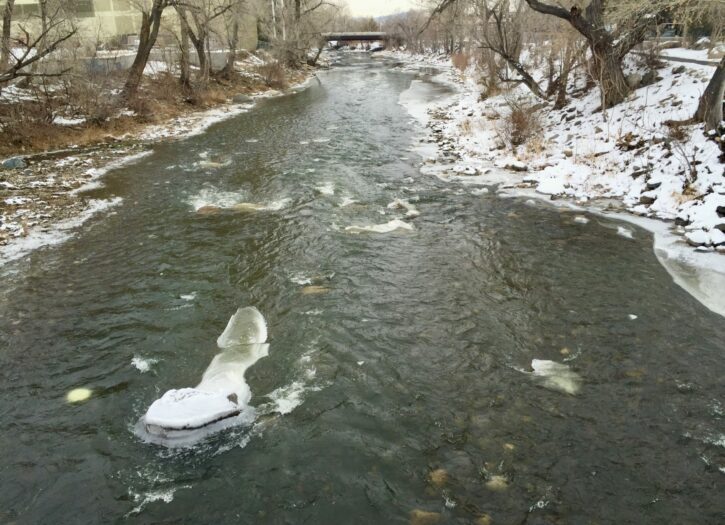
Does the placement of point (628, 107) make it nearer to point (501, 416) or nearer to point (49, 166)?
point (501, 416)

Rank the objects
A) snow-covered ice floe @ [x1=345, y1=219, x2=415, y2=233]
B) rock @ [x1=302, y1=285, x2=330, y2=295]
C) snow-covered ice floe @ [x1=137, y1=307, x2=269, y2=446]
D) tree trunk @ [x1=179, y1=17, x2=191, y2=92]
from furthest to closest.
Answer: tree trunk @ [x1=179, y1=17, x2=191, y2=92] → snow-covered ice floe @ [x1=345, y1=219, x2=415, y2=233] → rock @ [x1=302, y1=285, x2=330, y2=295] → snow-covered ice floe @ [x1=137, y1=307, x2=269, y2=446]

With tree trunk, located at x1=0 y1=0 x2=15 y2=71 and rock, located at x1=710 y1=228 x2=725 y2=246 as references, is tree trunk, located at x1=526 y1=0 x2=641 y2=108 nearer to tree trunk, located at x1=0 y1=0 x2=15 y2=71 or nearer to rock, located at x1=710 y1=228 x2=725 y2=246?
rock, located at x1=710 y1=228 x2=725 y2=246

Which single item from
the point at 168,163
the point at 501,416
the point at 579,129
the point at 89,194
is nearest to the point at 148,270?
the point at 89,194

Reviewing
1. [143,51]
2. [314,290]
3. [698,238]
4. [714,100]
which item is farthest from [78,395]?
[143,51]

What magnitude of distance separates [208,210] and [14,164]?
21.9 feet

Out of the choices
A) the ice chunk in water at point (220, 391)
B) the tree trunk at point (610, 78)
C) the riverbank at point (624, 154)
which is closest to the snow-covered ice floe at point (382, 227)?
the ice chunk in water at point (220, 391)

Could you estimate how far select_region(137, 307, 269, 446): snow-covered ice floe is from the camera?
15.8ft

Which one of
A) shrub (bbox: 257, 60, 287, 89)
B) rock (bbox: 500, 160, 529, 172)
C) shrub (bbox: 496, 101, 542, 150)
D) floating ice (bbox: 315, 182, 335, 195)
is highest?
shrub (bbox: 257, 60, 287, 89)

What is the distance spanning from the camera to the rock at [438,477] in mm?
4293

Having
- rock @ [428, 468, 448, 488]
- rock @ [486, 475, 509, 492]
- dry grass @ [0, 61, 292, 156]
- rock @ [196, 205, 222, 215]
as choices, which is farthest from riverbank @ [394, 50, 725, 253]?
dry grass @ [0, 61, 292, 156]

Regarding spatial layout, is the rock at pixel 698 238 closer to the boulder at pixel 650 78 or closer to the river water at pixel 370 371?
the river water at pixel 370 371

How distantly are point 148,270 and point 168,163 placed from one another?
7960 mm

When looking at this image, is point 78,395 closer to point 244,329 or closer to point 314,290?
point 244,329

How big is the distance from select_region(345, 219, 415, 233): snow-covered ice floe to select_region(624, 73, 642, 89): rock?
971cm
